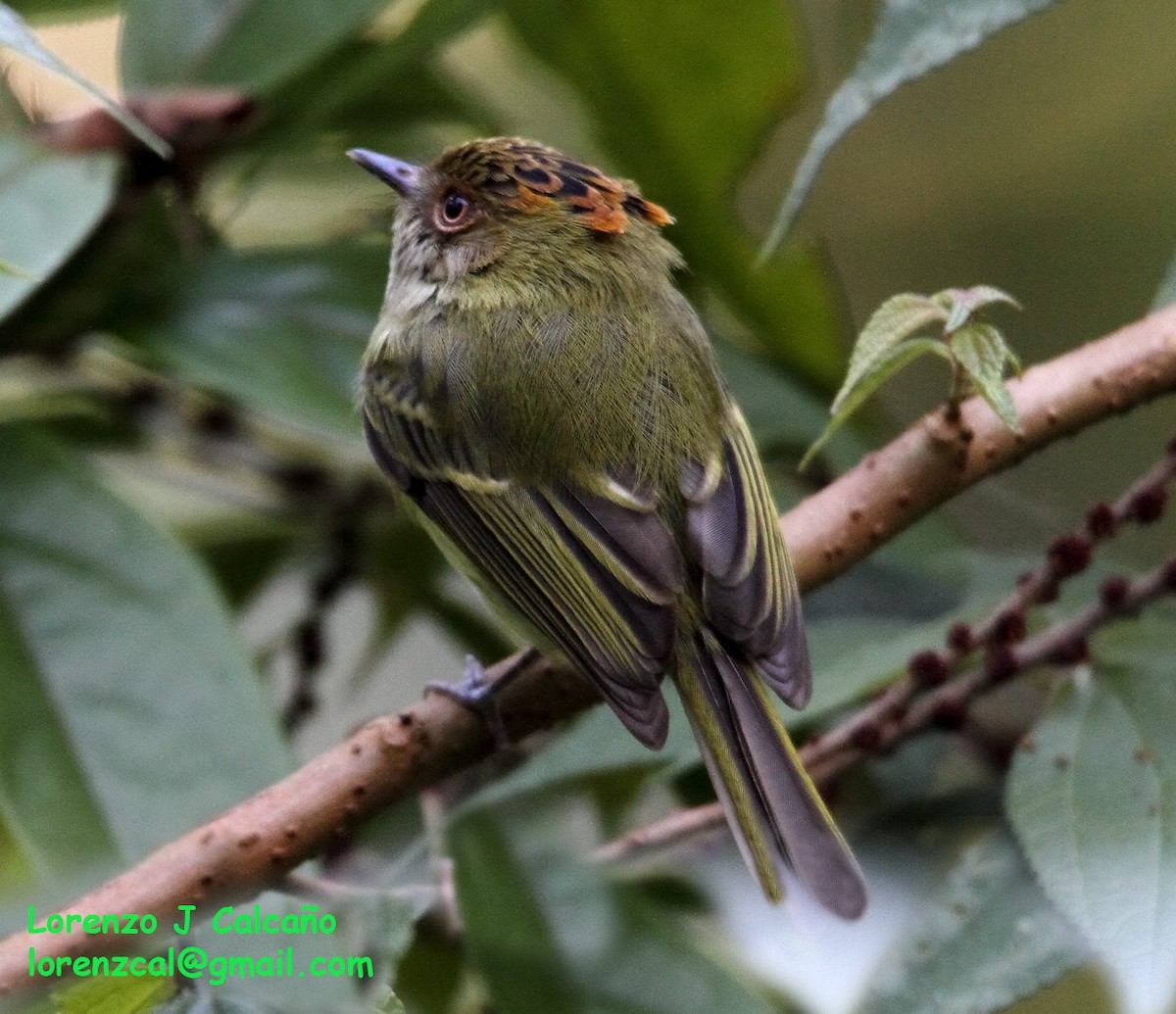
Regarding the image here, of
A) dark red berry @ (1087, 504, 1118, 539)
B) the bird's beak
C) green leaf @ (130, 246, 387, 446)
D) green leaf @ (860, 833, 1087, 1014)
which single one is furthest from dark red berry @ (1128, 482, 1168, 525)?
the bird's beak

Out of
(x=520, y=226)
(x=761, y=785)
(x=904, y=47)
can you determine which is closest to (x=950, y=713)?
(x=761, y=785)

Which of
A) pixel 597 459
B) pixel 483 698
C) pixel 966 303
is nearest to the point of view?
pixel 966 303

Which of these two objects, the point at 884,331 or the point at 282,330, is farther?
the point at 282,330

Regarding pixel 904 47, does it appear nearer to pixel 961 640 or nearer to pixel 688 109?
pixel 961 640

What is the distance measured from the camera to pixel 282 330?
75.6 inches

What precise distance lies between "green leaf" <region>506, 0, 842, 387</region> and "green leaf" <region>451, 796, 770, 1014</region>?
78 centimetres

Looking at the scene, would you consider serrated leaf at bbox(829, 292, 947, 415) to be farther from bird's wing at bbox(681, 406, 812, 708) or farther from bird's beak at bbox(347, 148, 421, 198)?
bird's beak at bbox(347, 148, 421, 198)

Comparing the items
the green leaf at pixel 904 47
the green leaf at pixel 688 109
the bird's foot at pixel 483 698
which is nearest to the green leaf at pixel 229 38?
the green leaf at pixel 688 109

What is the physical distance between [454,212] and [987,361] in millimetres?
928

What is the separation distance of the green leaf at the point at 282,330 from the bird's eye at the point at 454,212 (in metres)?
0.12

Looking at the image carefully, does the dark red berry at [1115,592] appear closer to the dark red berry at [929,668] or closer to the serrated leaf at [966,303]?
the dark red berry at [929,668]

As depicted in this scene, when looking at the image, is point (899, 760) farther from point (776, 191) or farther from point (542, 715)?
point (776, 191)

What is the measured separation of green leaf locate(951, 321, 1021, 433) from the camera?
119 cm

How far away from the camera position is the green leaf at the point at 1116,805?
1.27 m
